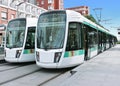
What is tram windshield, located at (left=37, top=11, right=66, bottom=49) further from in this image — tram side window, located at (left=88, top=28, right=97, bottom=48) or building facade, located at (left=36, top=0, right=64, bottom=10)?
building facade, located at (left=36, top=0, right=64, bottom=10)

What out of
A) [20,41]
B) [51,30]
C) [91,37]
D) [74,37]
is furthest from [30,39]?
[91,37]

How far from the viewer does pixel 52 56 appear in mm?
11438

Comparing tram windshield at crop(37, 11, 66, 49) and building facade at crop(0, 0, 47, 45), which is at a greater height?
building facade at crop(0, 0, 47, 45)

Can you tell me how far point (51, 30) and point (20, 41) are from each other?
136 inches

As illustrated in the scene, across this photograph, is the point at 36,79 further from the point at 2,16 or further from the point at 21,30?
the point at 2,16

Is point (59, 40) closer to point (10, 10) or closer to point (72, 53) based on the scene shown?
point (72, 53)

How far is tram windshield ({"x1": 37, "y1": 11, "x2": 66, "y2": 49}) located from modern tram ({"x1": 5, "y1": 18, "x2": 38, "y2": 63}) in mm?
2522

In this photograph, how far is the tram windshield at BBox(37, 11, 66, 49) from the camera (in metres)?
11.6

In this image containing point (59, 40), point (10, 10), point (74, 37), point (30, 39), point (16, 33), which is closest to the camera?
point (59, 40)

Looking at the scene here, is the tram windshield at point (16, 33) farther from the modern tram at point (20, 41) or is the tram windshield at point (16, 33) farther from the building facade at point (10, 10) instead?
the building facade at point (10, 10)

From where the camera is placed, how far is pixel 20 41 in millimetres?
14688

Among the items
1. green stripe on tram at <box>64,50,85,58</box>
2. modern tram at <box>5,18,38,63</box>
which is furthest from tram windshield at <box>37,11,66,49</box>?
modern tram at <box>5,18,38,63</box>

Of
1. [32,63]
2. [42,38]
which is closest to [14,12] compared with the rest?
[32,63]

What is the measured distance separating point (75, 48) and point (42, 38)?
5.67 feet
